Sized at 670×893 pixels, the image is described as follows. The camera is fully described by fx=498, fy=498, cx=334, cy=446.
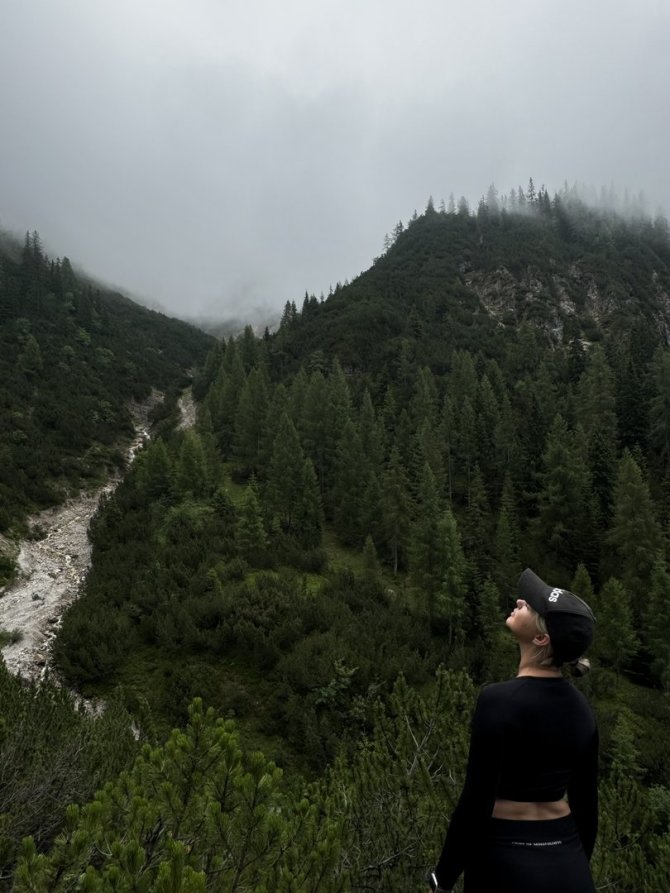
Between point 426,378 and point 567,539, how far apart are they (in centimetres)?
2916

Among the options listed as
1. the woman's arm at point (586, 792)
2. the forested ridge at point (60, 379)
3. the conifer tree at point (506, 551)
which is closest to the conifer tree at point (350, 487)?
the conifer tree at point (506, 551)

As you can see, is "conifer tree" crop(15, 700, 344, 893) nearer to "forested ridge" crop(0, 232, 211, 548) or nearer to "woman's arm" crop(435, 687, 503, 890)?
"woman's arm" crop(435, 687, 503, 890)

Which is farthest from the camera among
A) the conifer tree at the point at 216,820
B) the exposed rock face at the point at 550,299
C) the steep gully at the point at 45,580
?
the exposed rock face at the point at 550,299

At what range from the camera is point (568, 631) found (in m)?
2.37

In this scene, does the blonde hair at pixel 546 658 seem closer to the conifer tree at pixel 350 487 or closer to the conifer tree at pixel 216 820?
the conifer tree at pixel 216 820

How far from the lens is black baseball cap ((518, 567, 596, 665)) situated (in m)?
2.37

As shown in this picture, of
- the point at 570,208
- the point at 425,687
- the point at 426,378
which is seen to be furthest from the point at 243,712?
the point at 570,208

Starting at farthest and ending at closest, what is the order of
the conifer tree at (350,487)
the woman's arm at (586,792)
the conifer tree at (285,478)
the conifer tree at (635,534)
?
the conifer tree at (350,487)
the conifer tree at (285,478)
the conifer tree at (635,534)
the woman's arm at (586,792)

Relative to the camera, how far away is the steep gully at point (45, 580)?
19344mm

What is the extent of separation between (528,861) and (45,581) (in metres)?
28.9

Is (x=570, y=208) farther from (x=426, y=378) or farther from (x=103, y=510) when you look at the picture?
(x=103, y=510)

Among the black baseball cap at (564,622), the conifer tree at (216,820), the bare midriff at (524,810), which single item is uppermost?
the black baseball cap at (564,622)

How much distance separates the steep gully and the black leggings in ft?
49.2

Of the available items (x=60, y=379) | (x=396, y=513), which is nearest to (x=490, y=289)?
(x=396, y=513)
